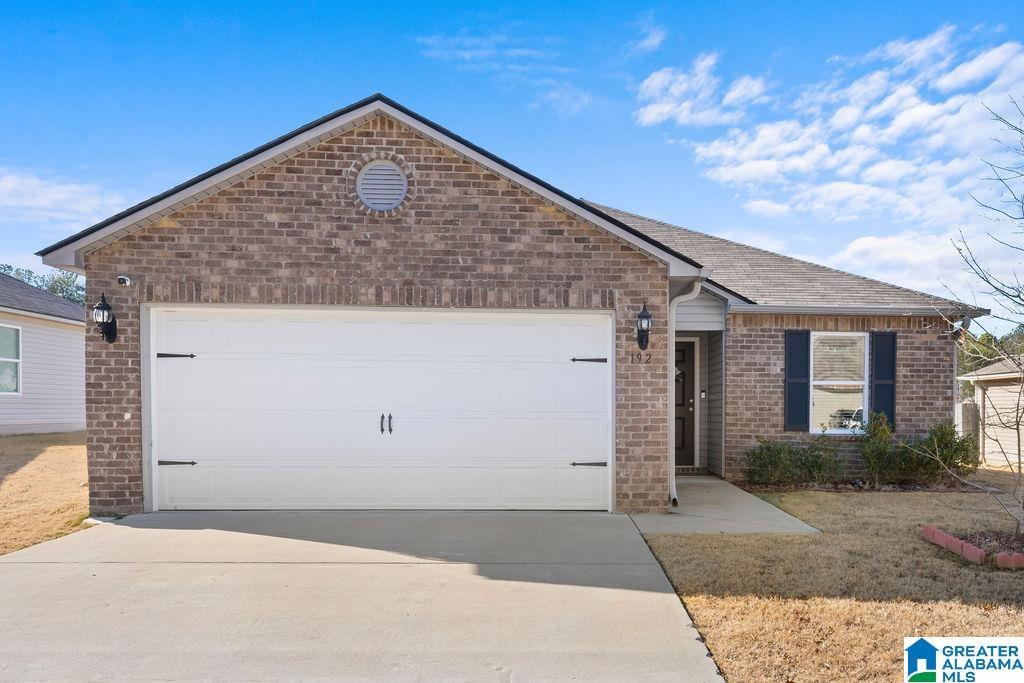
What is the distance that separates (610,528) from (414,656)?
340 cm

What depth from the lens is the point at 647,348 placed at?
7379 millimetres

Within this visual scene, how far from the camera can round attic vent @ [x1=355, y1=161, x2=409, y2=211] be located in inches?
286

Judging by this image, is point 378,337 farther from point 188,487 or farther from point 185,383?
point 188,487

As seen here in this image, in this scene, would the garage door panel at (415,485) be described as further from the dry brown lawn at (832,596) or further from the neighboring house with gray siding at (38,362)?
the neighboring house with gray siding at (38,362)

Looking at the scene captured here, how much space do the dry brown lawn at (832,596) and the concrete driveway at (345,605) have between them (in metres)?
0.29

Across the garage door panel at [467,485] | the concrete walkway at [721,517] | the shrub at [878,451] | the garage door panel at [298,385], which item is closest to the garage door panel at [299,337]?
the garage door panel at [298,385]

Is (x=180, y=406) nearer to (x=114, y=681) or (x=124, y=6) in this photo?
(x=114, y=681)

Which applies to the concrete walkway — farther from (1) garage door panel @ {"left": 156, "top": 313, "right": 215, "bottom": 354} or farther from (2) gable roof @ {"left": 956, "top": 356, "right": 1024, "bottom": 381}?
(2) gable roof @ {"left": 956, "top": 356, "right": 1024, "bottom": 381}

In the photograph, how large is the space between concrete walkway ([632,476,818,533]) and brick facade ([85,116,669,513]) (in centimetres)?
44

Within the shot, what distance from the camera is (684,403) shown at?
11141 millimetres

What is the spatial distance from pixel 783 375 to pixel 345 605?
819 centimetres

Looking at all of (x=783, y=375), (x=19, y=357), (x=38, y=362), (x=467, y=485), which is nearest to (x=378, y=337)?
(x=467, y=485)

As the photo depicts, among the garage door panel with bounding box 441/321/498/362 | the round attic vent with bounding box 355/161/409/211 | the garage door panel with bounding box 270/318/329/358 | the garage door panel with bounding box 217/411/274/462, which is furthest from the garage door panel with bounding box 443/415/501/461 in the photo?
the round attic vent with bounding box 355/161/409/211

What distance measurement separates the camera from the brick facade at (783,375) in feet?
33.2
